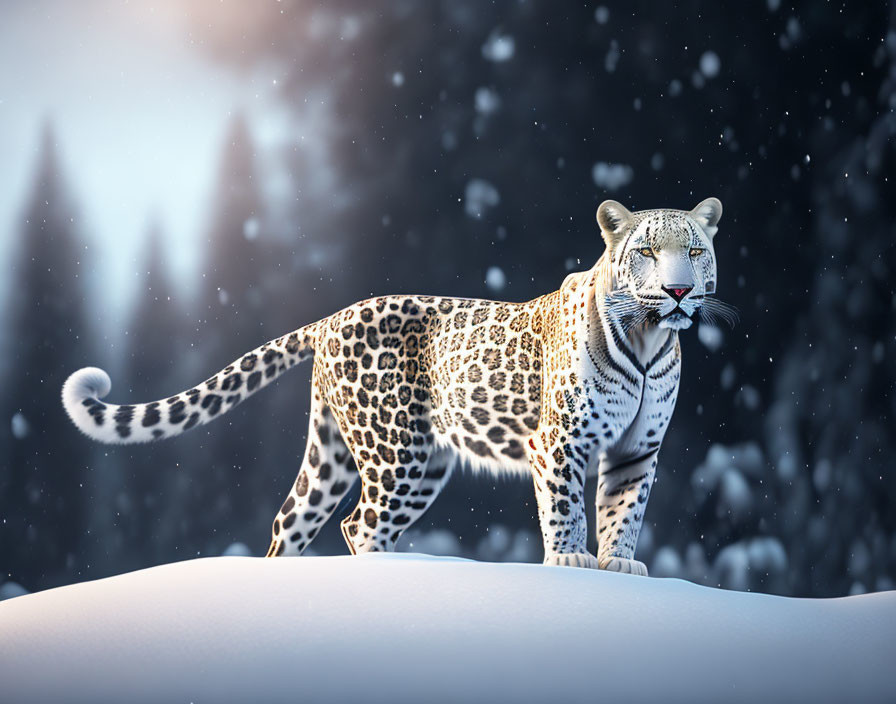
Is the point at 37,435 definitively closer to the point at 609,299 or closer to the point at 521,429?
the point at 521,429

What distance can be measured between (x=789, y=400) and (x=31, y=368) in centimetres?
304

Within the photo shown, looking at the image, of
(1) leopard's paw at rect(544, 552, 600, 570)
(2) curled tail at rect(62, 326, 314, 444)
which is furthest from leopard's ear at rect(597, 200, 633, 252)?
(2) curled tail at rect(62, 326, 314, 444)

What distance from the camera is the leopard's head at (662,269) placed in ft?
8.35

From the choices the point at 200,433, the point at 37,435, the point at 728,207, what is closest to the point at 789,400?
the point at 728,207

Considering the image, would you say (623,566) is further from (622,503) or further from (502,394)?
(502,394)

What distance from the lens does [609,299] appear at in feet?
8.77

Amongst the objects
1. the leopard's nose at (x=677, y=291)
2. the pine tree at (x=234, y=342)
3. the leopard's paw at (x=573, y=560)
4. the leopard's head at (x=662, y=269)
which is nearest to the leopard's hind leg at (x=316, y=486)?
the pine tree at (x=234, y=342)

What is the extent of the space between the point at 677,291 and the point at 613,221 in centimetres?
30

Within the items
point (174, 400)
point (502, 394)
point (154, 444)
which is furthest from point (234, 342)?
point (502, 394)

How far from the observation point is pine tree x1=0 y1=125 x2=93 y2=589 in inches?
163

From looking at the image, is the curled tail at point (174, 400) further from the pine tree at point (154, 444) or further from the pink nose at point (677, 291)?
the pink nose at point (677, 291)

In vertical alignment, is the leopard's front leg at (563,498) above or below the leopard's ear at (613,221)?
below

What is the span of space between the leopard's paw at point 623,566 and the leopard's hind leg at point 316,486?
0.99 meters

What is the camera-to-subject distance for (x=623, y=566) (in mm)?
2631
